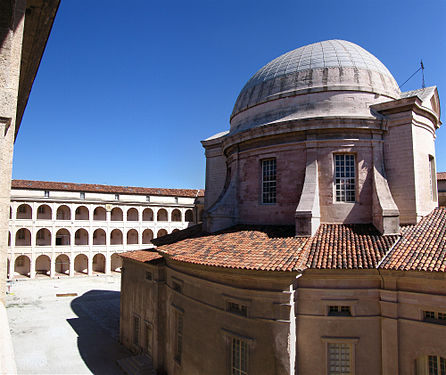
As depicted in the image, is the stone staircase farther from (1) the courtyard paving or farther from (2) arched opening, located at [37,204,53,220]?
(2) arched opening, located at [37,204,53,220]

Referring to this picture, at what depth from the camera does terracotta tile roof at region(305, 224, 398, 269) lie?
41.3 feet

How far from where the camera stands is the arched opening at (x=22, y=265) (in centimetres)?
4653

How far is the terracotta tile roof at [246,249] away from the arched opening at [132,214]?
3852 centimetres

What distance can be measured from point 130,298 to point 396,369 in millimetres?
17629

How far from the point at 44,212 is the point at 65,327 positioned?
2511cm

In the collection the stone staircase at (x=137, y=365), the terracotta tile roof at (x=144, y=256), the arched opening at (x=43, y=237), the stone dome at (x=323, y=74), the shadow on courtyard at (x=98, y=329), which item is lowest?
the shadow on courtyard at (x=98, y=329)

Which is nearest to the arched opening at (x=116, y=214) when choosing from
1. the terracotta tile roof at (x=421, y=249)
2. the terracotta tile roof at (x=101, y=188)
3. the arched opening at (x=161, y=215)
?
the terracotta tile roof at (x=101, y=188)

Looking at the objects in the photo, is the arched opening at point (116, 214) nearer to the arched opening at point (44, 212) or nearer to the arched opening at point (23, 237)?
the arched opening at point (44, 212)

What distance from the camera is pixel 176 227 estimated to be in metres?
56.0

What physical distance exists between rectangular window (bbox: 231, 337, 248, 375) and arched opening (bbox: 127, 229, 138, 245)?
4403cm

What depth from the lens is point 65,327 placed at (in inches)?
1106

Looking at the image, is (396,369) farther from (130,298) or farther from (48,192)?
(48,192)

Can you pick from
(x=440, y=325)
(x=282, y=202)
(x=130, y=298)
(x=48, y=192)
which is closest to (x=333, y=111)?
(x=282, y=202)

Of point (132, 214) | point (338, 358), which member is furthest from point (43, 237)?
point (338, 358)
